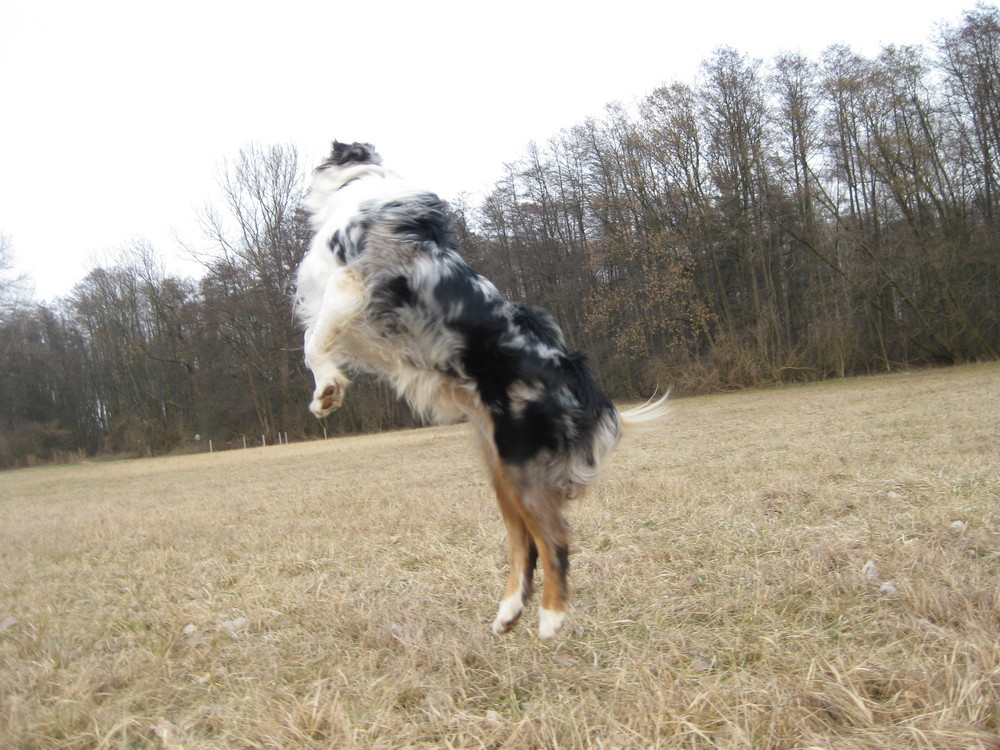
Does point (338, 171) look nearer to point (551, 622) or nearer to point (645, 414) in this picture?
point (645, 414)

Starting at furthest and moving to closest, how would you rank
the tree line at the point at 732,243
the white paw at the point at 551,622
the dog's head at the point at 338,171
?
1. the tree line at the point at 732,243
2. the dog's head at the point at 338,171
3. the white paw at the point at 551,622

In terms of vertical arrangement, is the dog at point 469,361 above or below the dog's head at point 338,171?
below

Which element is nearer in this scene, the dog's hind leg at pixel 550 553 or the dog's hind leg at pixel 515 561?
the dog's hind leg at pixel 550 553

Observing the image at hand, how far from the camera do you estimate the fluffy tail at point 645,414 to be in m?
3.05

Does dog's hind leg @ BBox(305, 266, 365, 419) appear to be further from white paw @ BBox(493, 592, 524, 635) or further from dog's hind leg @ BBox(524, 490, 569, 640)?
white paw @ BBox(493, 592, 524, 635)

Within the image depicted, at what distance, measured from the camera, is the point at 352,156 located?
366cm

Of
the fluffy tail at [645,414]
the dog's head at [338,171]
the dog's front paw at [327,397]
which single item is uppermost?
the dog's head at [338,171]

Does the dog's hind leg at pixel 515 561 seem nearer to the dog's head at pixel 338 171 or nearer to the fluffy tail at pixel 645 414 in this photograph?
the fluffy tail at pixel 645 414

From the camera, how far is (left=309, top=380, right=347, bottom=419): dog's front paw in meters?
3.01

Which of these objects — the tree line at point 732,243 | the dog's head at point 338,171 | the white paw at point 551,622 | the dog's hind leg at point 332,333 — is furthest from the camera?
the tree line at point 732,243

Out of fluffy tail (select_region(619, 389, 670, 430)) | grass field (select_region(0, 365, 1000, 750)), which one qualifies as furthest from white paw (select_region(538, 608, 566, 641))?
fluffy tail (select_region(619, 389, 670, 430))

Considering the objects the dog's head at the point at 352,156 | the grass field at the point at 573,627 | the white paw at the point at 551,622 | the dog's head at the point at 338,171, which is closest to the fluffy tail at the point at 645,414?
the grass field at the point at 573,627

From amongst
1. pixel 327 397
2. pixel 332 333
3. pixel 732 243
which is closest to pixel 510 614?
pixel 327 397

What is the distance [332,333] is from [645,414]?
4.82 ft
